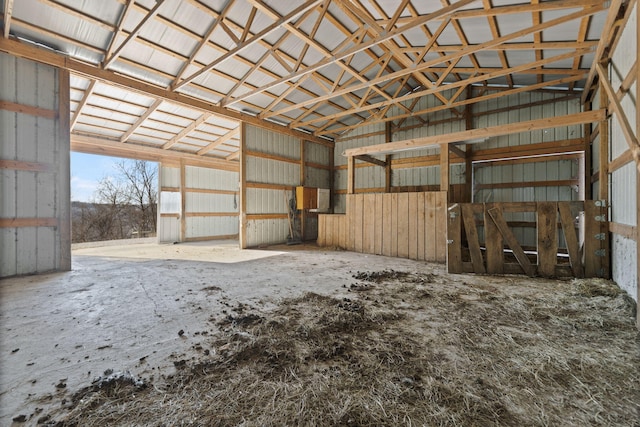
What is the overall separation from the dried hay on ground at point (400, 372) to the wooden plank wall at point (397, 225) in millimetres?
3208

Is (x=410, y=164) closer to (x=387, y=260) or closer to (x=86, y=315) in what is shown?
(x=387, y=260)

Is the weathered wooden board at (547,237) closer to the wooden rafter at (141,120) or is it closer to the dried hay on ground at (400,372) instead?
the dried hay on ground at (400,372)

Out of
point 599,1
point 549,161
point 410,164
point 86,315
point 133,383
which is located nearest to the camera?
point 133,383

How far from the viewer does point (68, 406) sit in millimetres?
1581

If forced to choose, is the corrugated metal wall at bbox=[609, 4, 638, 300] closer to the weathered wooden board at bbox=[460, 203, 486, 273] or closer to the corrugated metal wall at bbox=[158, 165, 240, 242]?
the weathered wooden board at bbox=[460, 203, 486, 273]

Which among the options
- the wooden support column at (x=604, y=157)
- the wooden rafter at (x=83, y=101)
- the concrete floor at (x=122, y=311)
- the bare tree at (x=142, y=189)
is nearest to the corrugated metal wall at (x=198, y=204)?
the wooden rafter at (x=83, y=101)

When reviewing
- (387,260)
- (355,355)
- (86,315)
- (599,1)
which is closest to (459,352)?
(355,355)

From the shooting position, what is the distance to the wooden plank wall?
6.27m

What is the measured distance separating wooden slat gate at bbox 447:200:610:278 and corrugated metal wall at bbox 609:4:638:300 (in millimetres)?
203

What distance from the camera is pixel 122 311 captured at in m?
3.12

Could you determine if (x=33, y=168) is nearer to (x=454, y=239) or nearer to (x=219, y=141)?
(x=219, y=141)

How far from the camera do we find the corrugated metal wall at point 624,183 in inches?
129

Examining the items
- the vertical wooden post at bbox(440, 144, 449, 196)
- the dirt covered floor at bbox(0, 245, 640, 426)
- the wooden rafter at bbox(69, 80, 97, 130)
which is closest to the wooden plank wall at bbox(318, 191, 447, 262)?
the vertical wooden post at bbox(440, 144, 449, 196)

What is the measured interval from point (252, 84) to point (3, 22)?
4542 mm
